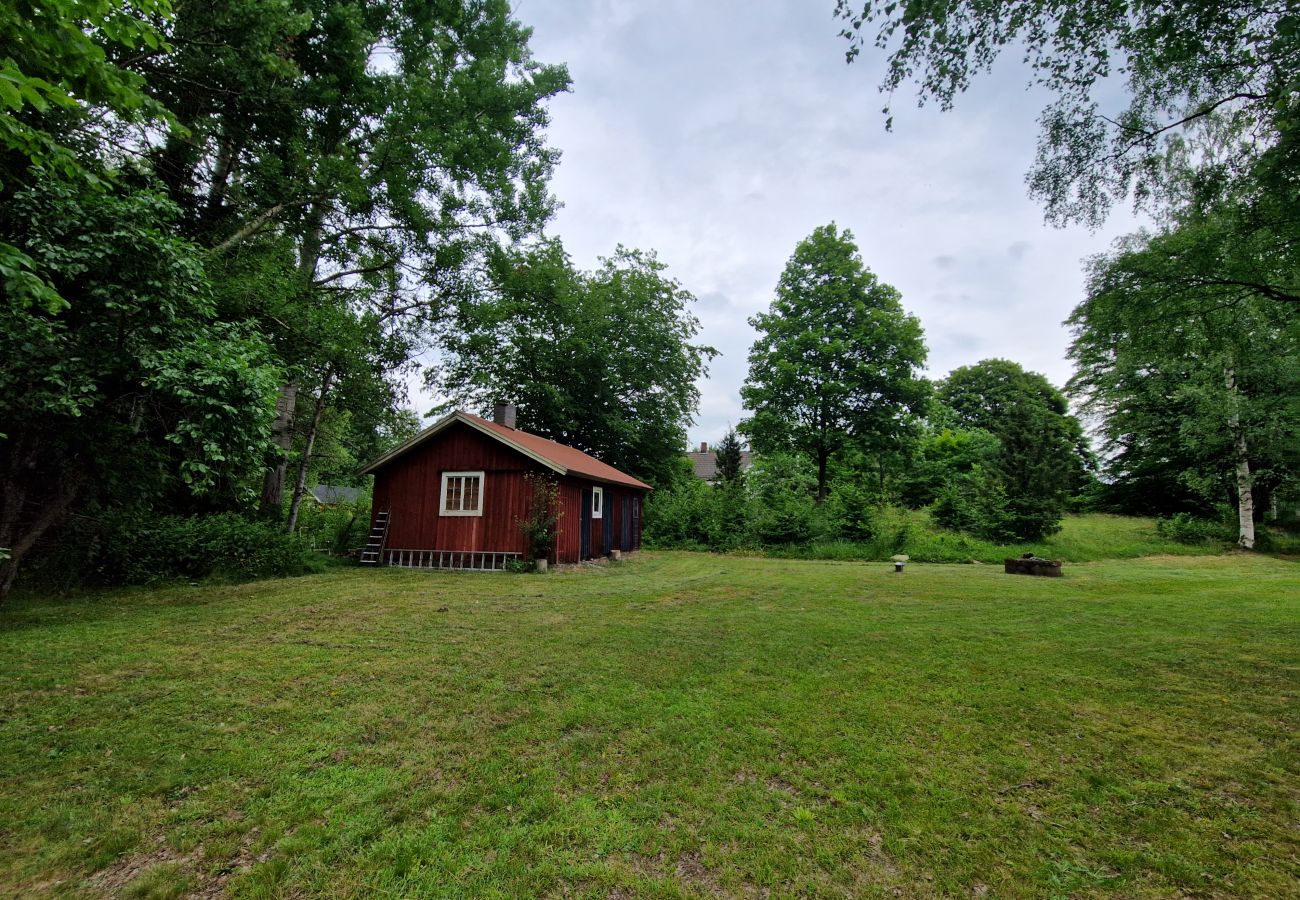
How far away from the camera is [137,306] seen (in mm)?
6090

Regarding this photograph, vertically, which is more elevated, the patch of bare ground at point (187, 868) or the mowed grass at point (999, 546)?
the mowed grass at point (999, 546)

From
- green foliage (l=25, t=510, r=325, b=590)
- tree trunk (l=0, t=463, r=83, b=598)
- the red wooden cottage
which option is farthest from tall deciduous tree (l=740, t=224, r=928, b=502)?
tree trunk (l=0, t=463, r=83, b=598)

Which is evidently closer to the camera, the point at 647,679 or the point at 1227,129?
the point at 647,679

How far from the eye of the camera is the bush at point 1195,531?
17320mm

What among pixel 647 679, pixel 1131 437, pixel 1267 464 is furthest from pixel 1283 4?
pixel 1131 437

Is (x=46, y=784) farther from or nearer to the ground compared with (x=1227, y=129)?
nearer to the ground

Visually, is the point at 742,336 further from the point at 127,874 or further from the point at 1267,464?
the point at 127,874

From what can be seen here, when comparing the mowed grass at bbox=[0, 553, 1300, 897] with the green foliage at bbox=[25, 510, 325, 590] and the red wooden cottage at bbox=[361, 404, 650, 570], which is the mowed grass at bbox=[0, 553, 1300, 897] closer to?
the green foliage at bbox=[25, 510, 325, 590]

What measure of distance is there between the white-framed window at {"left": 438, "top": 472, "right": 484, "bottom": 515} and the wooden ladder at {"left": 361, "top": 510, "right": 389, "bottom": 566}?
1.65 m

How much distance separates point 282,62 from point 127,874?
39.4ft

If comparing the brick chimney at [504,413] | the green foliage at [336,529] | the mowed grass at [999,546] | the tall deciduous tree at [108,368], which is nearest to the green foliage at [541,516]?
the brick chimney at [504,413]

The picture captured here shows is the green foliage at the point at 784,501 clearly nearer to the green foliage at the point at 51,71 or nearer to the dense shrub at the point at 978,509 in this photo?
the dense shrub at the point at 978,509

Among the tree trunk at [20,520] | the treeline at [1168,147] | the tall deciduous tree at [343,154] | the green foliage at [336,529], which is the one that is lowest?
the green foliage at [336,529]

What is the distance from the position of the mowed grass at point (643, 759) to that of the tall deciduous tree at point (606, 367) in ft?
56.6
